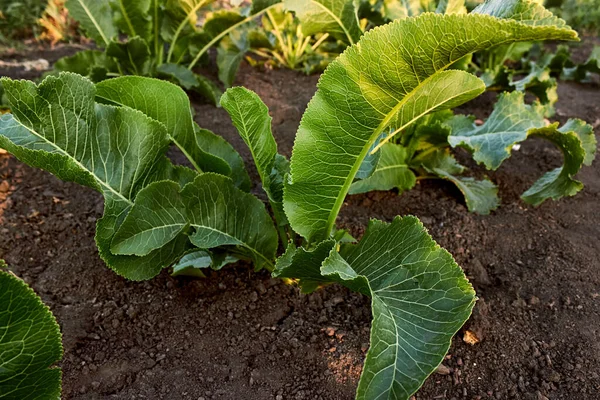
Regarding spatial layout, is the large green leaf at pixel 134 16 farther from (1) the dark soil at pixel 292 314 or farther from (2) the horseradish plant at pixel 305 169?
(2) the horseradish plant at pixel 305 169

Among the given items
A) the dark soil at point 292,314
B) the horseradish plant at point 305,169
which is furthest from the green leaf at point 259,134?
the dark soil at point 292,314

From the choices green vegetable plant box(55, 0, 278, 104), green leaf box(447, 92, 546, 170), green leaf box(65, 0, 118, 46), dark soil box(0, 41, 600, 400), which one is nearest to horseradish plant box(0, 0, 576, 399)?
dark soil box(0, 41, 600, 400)

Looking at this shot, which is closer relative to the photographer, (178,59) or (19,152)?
(19,152)

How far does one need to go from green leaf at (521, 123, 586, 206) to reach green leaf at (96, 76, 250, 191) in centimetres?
144

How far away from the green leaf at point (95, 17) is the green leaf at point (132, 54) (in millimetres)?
234

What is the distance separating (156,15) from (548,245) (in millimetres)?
2524

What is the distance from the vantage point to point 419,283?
5.25 feet

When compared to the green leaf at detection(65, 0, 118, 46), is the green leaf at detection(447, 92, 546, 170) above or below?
below

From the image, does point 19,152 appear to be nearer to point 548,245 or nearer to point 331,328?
point 331,328

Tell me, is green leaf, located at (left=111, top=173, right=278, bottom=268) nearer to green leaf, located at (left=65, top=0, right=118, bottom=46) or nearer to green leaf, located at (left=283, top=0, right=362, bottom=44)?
green leaf, located at (left=283, top=0, right=362, bottom=44)

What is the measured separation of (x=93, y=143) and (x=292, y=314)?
91 cm

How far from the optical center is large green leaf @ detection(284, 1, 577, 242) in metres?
1.25

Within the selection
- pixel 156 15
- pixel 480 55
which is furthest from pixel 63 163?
pixel 480 55

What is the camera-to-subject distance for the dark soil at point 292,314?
1722 mm
